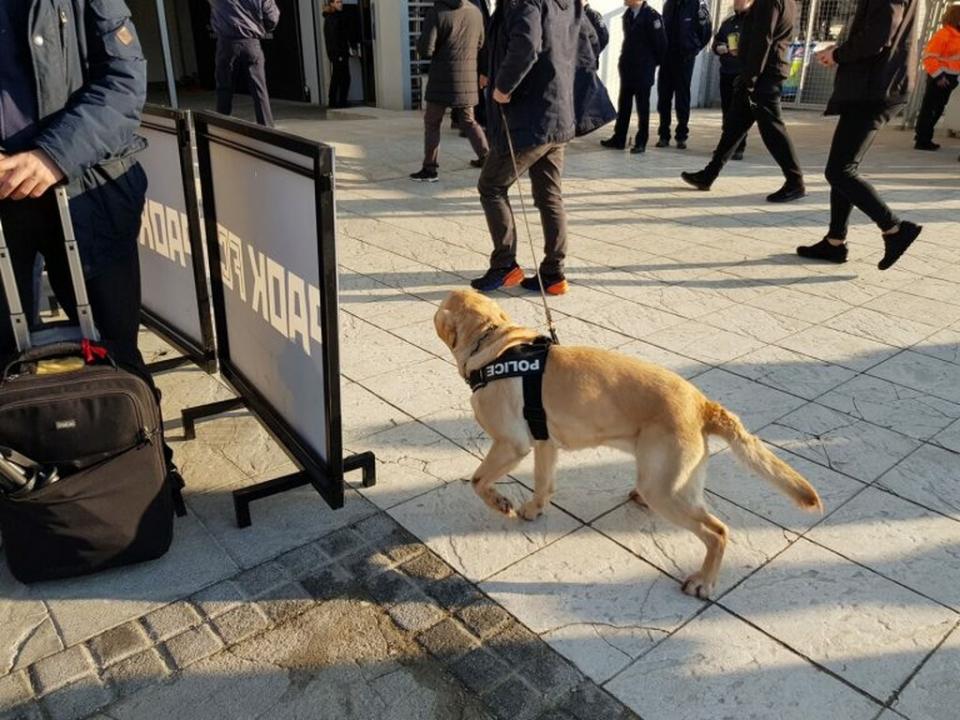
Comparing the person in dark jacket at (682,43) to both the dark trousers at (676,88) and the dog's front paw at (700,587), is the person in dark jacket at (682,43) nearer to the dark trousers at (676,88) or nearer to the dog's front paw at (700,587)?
the dark trousers at (676,88)

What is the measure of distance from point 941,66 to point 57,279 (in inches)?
464

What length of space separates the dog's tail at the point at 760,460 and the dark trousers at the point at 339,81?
14.7 metres

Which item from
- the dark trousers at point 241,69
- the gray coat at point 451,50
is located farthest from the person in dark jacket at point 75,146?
the dark trousers at point 241,69

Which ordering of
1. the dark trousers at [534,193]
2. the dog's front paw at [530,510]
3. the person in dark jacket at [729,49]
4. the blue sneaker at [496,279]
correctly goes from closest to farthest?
1. the dog's front paw at [530,510]
2. the dark trousers at [534,193]
3. the blue sneaker at [496,279]
4. the person in dark jacket at [729,49]

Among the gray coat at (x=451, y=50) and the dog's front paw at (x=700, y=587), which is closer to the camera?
the dog's front paw at (x=700, y=587)

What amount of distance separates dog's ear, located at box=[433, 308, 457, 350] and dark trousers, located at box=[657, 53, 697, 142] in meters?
9.46

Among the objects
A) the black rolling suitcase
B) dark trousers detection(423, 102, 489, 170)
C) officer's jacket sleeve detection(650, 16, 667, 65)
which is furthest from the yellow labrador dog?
officer's jacket sleeve detection(650, 16, 667, 65)

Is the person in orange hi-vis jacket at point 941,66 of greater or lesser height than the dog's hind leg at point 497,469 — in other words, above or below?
above

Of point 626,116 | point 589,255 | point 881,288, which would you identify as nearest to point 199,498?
point 589,255

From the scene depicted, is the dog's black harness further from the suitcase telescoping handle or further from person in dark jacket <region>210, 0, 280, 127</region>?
person in dark jacket <region>210, 0, 280, 127</region>

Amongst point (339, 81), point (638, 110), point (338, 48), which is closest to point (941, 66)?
point (638, 110)

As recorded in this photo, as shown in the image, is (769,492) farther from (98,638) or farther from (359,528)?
(98,638)

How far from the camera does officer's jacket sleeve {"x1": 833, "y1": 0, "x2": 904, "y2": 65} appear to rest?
521 centimetres

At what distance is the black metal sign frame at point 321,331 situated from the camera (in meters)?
2.36
